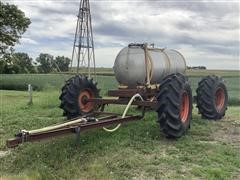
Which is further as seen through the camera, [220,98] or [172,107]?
[220,98]

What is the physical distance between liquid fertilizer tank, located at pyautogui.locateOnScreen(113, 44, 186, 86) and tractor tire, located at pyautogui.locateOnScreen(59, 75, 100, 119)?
0.78m

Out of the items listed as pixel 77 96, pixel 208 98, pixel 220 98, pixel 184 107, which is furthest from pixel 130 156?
pixel 220 98

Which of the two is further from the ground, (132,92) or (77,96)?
(132,92)

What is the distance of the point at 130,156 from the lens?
6684 mm

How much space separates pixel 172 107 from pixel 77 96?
2730 millimetres

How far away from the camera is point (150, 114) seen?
10.5 metres

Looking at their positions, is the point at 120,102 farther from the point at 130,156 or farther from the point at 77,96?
the point at 130,156

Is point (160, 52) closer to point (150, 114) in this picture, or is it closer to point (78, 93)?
point (150, 114)

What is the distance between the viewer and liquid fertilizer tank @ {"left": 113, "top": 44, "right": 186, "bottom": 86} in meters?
9.51

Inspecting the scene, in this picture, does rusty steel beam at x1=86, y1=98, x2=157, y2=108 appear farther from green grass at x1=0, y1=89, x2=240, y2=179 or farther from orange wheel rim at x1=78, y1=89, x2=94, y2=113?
green grass at x1=0, y1=89, x2=240, y2=179

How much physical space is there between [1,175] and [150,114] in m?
4.97

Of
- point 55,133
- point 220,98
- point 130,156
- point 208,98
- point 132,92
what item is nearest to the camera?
point 55,133

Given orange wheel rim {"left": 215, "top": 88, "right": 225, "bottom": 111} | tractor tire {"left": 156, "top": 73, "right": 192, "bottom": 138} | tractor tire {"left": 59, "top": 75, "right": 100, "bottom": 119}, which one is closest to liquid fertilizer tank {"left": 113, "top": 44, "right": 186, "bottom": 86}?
tractor tire {"left": 59, "top": 75, "right": 100, "bottom": 119}

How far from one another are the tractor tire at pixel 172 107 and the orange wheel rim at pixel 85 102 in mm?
2471
